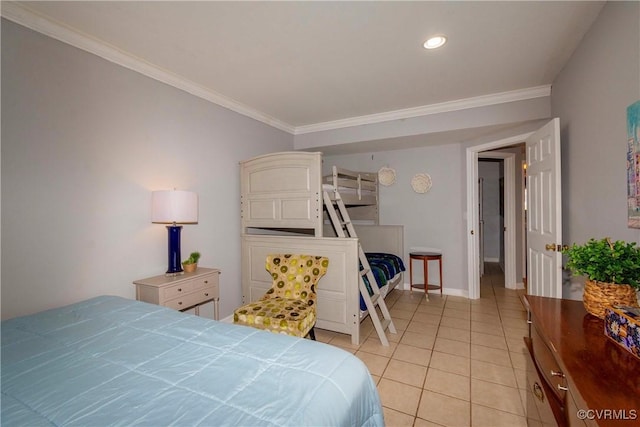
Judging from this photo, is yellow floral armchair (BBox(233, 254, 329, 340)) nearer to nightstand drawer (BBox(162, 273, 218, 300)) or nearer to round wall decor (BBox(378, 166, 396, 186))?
nightstand drawer (BBox(162, 273, 218, 300))

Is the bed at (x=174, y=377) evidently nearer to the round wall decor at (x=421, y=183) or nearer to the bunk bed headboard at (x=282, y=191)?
the bunk bed headboard at (x=282, y=191)

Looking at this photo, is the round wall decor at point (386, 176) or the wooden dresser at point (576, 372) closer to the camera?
the wooden dresser at point (576, 372)

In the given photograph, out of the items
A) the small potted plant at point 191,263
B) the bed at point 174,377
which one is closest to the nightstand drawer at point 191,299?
the small potted plant at point 191,263

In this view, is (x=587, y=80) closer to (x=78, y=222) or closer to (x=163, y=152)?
(x=163, y=152)

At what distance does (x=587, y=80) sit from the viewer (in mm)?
1947

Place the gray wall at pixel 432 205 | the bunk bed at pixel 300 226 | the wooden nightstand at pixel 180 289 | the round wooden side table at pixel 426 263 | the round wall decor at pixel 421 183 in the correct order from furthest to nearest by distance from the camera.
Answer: the round wall decor at pixel 421 183 < the gray wall at pixel 432 205 < the round wooden side table at pixel 426 263 < the bunk bed at pixel 300 226 < the wooden nightstand at pixel 180 289

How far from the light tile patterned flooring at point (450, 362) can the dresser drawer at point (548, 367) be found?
0.75 metres

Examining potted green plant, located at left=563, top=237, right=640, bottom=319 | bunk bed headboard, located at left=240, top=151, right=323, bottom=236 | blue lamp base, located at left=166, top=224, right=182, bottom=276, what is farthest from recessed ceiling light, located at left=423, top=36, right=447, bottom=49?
blue lamp base, located at left=166, top=224, right=182, bottom=276

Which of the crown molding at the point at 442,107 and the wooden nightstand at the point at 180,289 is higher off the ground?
the crown molding at the point at 442,107

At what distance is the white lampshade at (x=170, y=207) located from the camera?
7.27 feet

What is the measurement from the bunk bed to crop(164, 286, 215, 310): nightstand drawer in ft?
2.29

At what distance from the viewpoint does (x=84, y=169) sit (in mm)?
1984

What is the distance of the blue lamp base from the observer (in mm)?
2377

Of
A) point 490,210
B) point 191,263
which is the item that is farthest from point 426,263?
point 490,210
